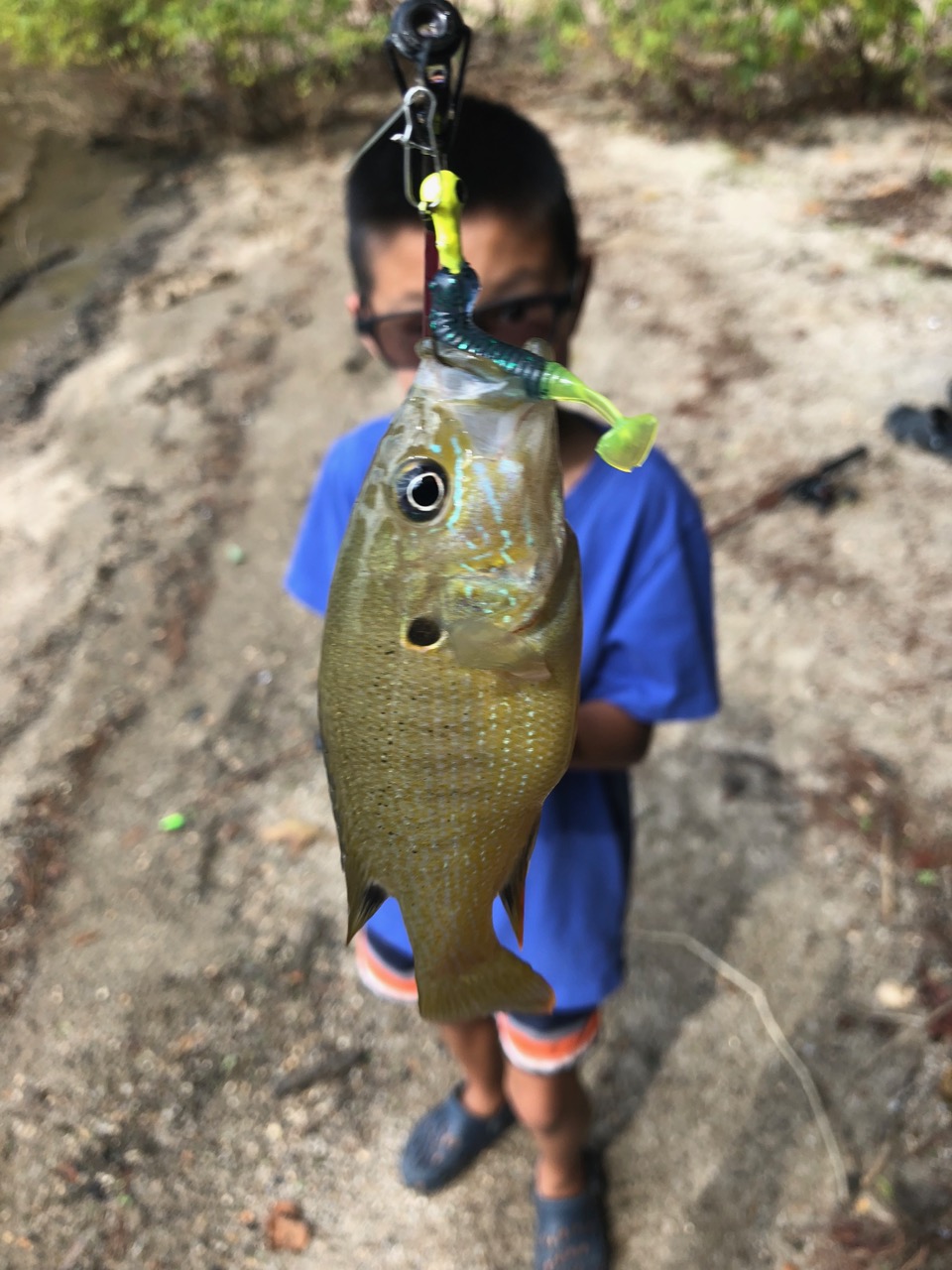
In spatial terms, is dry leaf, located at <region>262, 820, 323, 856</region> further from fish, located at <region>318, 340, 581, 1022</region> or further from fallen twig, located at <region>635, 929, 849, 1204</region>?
fish, located at <region>318, 340, 581, 1022</region>

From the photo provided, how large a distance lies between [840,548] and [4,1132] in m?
3.79

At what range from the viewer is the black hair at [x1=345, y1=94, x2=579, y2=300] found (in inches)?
58.5

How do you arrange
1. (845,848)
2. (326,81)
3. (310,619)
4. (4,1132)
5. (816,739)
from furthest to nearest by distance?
(326,81)
(310,619)
(816,739)
(845,848)
(4,1132)

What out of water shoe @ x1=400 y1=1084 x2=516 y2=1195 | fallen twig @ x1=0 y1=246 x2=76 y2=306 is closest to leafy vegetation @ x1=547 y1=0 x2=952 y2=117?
fallen twig @ x1=0 y1=246 x2=76 y2=306

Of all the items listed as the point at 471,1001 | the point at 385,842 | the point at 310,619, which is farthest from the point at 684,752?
the point at 385,842

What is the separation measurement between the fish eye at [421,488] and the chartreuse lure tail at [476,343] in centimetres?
12

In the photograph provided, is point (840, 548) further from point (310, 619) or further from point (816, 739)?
point (310, 619)

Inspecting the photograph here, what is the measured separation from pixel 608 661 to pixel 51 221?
28.1 ft

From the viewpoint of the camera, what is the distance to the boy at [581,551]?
59.6 inches

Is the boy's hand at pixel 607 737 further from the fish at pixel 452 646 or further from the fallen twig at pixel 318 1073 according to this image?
the fallen twig at pixel 318 1073

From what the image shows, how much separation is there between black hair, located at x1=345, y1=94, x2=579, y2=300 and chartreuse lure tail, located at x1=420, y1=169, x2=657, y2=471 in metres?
0.71

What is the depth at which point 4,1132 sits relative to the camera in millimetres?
2627

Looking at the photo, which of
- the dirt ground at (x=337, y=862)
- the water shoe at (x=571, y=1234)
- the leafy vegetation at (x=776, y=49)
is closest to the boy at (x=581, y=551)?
the water shoe at (x=571, y=1234)

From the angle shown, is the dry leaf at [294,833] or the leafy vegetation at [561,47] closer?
the dry leaf at [294,833]
